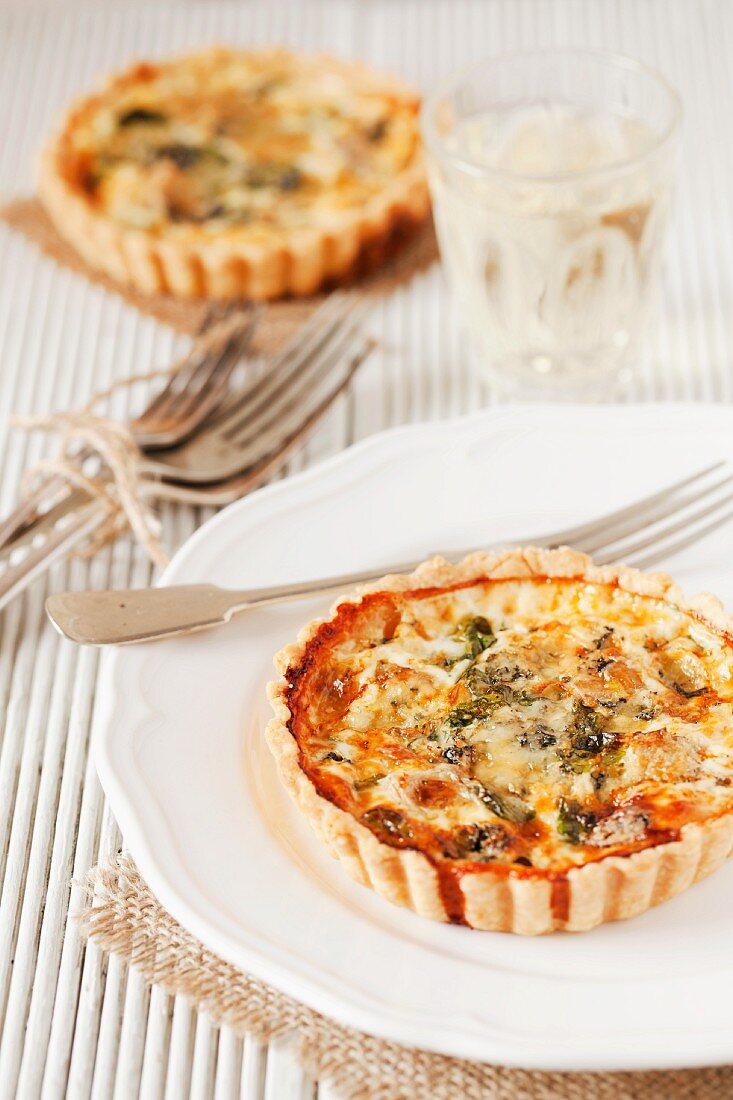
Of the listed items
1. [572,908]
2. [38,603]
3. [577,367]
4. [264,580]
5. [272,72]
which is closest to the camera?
[572,908]

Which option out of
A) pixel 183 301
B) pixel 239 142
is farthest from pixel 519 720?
pixel 239 142

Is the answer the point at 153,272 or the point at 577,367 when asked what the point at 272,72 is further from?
the point at 577,367

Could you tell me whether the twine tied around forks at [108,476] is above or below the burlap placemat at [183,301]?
below

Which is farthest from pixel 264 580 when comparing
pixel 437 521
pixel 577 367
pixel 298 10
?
pixel 298 10

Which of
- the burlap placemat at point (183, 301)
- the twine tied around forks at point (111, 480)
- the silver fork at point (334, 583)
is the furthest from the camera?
the burlap placemat at point (183, 301)

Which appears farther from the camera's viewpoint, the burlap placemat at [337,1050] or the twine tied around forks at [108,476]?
the twine tied around forks at [108,476]

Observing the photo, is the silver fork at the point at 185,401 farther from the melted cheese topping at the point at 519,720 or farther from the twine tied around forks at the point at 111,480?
Answer: the melted cheese topping at the point at 519,720

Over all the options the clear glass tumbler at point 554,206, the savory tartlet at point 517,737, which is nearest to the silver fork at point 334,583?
the savory tartlet at point 517,737

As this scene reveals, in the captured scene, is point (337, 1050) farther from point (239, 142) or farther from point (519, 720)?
point (239, 142)
